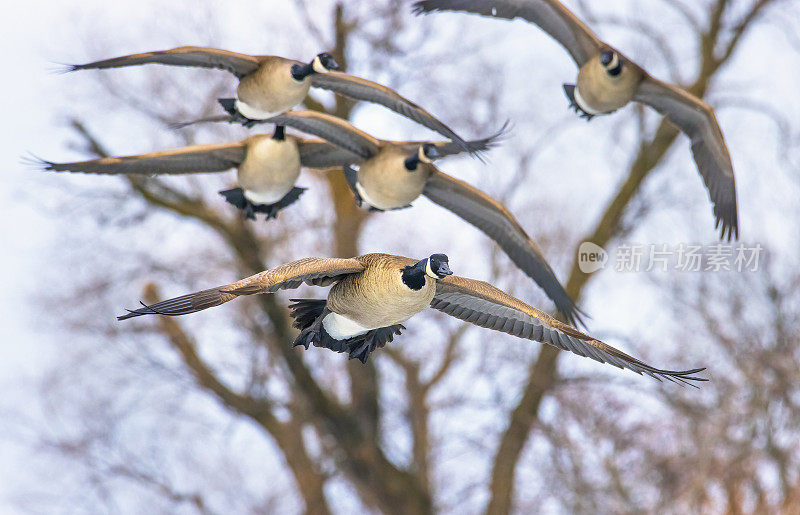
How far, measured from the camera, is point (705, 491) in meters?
7.86

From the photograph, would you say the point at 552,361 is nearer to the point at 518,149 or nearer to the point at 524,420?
the point at 524,420

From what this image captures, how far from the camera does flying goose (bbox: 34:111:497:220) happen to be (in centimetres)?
421

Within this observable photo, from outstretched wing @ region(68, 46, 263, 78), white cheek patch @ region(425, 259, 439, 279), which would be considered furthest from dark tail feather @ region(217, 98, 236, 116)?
white cheek patch @ region(425, 259, 439, 279)

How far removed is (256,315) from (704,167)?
588 centimetres

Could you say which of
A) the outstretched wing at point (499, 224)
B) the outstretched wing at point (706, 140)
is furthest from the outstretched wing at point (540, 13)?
the outstretched wing at point (499, 224)

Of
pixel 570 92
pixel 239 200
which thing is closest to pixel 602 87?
pixel 570 92

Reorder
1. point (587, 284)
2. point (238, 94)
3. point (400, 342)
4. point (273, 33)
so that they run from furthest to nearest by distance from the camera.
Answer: point (400, 342) < point (587, 284) < point (273, 33) < point (238, 94)

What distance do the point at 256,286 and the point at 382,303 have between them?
17.1 inches

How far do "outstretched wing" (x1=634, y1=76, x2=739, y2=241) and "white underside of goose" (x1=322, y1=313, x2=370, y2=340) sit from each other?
2.09 m

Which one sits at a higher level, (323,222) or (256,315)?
(323,222)

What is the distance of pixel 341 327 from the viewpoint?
3004mm

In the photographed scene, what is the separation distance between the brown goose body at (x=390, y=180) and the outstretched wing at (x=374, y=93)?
0.16 meters

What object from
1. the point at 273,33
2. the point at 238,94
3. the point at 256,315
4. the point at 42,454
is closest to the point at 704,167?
the point at 238,94

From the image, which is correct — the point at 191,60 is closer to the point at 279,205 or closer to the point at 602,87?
the point at 279,205
